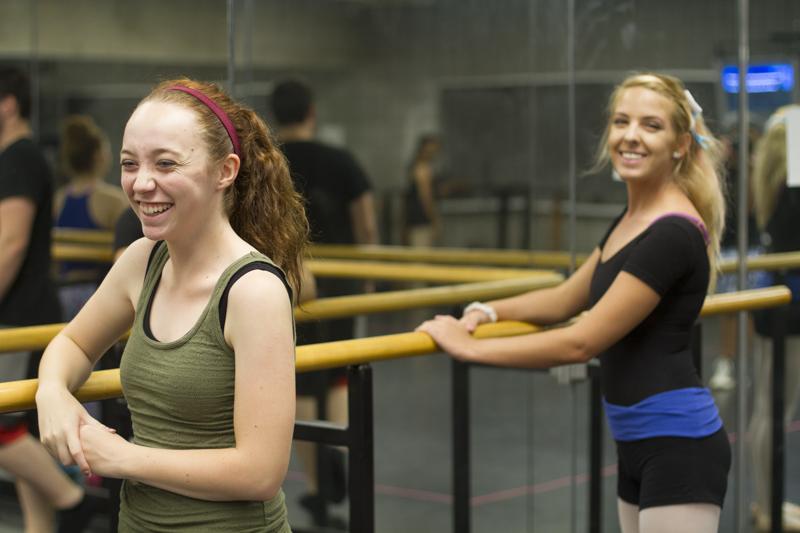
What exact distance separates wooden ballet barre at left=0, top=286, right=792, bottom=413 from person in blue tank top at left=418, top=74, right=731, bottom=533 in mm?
78

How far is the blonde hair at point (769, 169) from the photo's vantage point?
173 inches

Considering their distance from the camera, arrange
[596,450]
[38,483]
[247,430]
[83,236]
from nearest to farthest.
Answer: [247,430] → [596,450] → [38,483] → [83,236]

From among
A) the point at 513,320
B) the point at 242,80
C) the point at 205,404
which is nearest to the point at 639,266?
the point at 513,320

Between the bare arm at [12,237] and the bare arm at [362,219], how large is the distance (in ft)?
5.15

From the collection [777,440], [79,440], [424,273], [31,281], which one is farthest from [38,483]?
[777,440]

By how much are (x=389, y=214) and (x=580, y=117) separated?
2.56m

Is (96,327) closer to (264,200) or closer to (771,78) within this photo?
(264,200)

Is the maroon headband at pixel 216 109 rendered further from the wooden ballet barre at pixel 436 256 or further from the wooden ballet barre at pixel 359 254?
the wooden ballet barre at pixel 436 256

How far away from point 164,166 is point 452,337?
1106mm

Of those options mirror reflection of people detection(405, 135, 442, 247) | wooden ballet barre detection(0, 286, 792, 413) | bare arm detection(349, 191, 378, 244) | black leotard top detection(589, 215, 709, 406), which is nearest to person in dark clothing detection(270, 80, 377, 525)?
bare arm detection(349, 191, 378, 244)

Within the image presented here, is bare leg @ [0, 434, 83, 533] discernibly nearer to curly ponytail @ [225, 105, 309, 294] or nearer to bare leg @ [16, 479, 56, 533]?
bare leg @ [16, 479, 56, 533]

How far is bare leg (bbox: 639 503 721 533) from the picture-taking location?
275cm

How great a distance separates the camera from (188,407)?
1919 mm

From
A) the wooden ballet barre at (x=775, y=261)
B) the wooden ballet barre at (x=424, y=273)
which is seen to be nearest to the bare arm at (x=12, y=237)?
the wooden ballet barre at (x=424, y=273)
